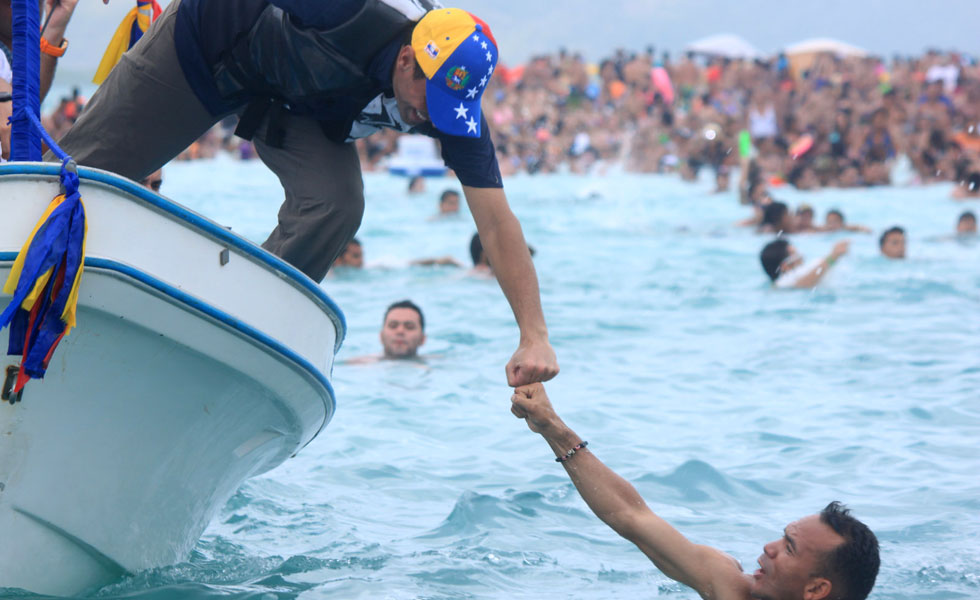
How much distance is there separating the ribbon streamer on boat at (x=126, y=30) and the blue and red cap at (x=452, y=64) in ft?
5.13

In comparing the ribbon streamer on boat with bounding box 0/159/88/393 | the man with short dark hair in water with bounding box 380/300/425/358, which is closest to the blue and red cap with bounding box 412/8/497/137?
the ribbon streamer on boat with bounding box 0/159/88/393

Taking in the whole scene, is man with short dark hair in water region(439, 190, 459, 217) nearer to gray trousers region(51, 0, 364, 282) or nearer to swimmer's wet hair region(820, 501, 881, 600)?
gray trousers region(51, 0, 364, 282)

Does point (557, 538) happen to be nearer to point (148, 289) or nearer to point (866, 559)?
point (866, 559)

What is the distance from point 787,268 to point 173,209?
9.99m

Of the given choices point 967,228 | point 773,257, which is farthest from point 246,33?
point 967,228

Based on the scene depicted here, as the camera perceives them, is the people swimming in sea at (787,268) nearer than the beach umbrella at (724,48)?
Yes

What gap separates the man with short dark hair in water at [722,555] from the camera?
3730 millimetres

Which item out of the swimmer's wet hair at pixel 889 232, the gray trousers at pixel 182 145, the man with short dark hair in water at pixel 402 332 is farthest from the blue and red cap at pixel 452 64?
the swimmer's wet hair at pixel 889 232

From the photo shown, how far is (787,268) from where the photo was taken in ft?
40.6

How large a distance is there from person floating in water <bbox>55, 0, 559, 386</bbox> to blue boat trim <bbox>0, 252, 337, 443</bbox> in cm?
63

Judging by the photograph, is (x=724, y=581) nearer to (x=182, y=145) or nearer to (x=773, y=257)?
(x=182, y=145)

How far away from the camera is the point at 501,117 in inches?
1206

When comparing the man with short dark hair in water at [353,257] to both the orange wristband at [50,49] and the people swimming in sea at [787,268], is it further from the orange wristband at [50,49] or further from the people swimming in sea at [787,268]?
the orange wristband at [50,49]

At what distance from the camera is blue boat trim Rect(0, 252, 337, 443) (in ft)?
10.1
